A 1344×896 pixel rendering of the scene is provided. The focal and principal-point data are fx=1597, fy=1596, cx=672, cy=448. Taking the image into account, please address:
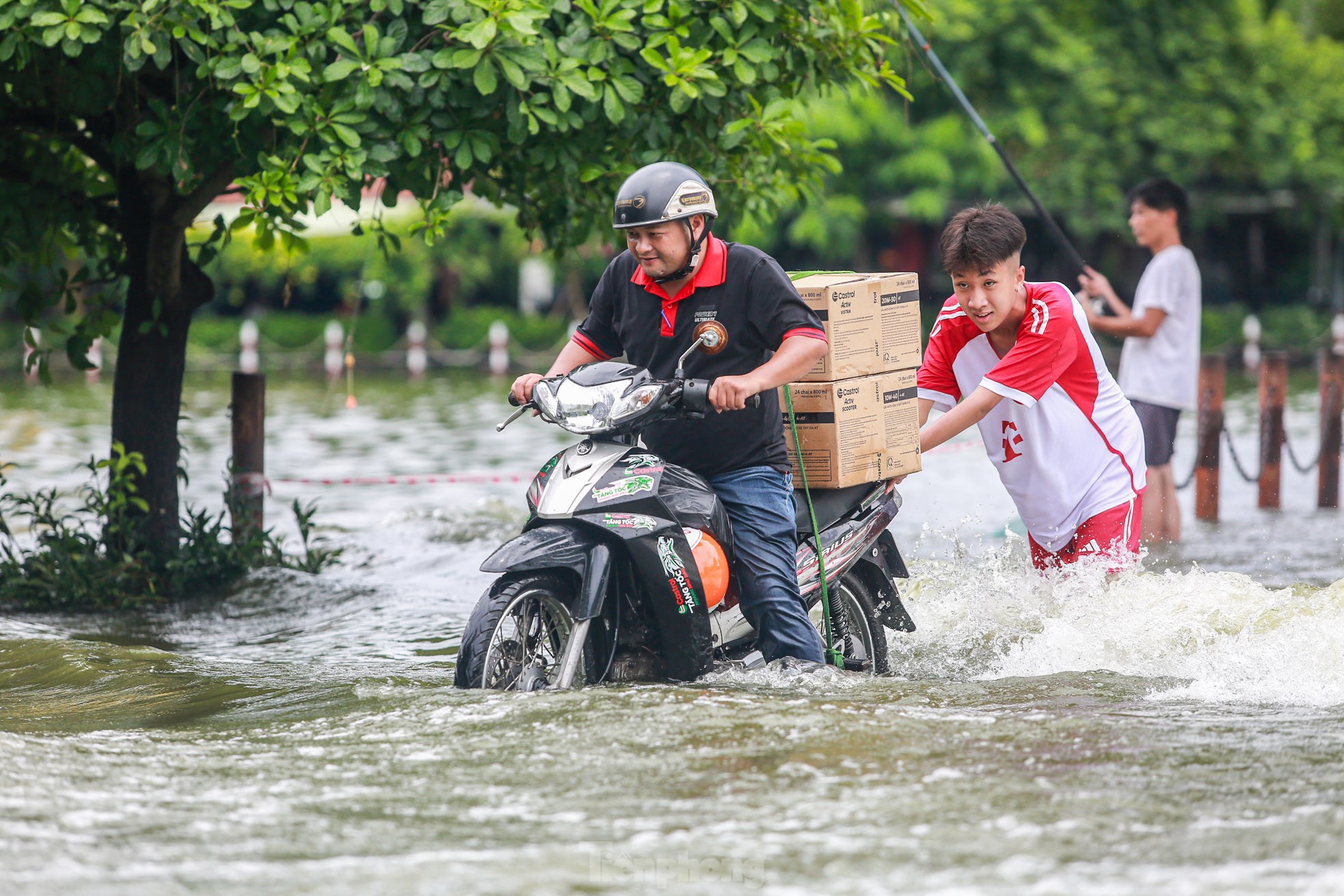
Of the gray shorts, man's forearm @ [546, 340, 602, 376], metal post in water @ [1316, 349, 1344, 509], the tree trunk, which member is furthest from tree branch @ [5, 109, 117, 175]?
metal post in water @ [1316, 349, 1344, 509]

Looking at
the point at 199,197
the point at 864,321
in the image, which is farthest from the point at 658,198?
the point at 199,197

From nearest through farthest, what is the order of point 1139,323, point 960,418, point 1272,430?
1. point 960,418
2. point 1139,323
3. point 1272,430

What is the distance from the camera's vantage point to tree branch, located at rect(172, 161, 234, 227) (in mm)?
7996

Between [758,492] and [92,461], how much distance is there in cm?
432

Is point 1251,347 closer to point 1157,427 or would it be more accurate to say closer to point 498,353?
point 498,353

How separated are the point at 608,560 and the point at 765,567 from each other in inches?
26.0

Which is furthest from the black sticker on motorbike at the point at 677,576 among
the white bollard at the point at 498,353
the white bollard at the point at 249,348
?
the white bollard at the point at 249,348

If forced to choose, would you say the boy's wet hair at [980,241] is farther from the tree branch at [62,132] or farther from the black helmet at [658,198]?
the tree branch at [62,132]

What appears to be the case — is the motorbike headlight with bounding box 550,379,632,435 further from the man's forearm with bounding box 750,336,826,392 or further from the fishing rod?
the fishing rod

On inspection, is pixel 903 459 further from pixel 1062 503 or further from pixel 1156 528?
pixel 1156 528

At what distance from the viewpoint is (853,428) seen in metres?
5.70

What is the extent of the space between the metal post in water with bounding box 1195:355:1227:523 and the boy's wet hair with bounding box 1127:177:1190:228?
2.51 metres

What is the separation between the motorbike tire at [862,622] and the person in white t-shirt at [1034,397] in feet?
1.99

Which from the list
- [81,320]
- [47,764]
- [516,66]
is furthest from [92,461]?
[47,764]
